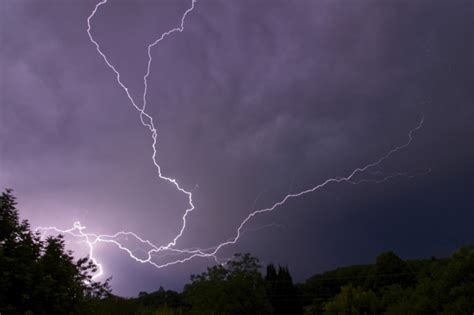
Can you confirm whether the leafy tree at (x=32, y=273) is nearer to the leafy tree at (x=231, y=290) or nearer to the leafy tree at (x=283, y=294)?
the leafy tree at (x=231, y=290)

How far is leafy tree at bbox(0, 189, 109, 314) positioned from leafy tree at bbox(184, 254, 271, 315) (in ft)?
62.0

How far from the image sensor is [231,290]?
2827 centimetres

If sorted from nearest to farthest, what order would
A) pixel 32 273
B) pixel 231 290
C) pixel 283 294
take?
pixel 32 273 → pixel 231 290 → pixel 283 294

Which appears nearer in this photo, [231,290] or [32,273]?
[32,273]

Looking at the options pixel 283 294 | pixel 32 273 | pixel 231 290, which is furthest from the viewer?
pixel 283 294

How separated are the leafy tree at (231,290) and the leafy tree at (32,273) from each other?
18.9 m

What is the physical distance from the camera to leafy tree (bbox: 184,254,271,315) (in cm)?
2739

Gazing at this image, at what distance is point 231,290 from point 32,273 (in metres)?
22.1

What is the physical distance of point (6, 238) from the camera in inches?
301

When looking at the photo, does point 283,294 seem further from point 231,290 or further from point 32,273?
point 32,273

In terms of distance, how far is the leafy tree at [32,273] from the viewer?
711 cm

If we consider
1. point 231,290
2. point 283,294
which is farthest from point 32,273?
point 283,294

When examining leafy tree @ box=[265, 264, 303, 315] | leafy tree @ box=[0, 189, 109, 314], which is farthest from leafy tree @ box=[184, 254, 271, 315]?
leafy tree @ box=[0, 189, 109, 314]

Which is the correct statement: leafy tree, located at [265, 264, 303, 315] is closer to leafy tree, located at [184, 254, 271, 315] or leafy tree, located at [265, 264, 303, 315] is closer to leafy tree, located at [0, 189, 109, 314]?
leafy tree, located at [184, 254, 271, 315]
